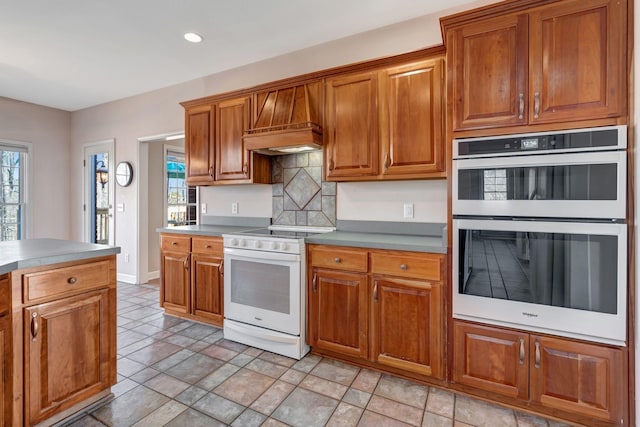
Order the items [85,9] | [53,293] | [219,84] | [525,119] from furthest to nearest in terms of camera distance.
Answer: [219,84] < [85,9] < [525,119] < [53,293]

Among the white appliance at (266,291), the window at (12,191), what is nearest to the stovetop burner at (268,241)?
the white appliance at (266,291)

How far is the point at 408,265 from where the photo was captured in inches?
83.4

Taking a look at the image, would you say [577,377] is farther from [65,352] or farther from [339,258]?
[65,352]

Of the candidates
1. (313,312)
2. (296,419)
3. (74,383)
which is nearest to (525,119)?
(313,312)

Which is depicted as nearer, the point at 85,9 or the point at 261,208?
the point at 85,9

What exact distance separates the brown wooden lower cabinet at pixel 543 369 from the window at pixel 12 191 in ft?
20.4

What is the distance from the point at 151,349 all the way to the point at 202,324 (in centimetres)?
58

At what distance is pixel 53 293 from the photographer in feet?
5.36

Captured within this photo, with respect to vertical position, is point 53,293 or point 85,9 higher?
point 85,9

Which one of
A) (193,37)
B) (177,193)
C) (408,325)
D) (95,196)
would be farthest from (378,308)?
(95,196)

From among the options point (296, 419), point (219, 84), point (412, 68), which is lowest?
point (296, 419)

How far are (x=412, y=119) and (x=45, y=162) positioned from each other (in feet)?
18.9

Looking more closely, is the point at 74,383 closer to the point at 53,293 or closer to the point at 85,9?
the point at 53,293

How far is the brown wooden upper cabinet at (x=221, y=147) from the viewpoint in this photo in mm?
3184
